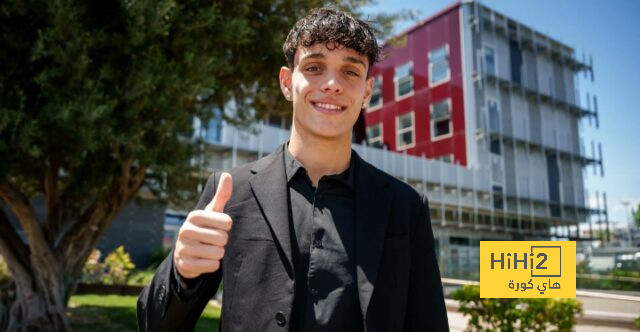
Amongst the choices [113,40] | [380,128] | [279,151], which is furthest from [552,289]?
[380,128]

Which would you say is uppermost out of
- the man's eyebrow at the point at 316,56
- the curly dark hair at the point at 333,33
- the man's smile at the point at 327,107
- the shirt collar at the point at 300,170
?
the curly dark hair at the point at 333,33

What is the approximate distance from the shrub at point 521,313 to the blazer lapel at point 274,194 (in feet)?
22.1

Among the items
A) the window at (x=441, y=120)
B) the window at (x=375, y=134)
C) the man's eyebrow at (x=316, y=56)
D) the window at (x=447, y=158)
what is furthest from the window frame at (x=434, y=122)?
the man's eyebrow at (x=316, y=56)

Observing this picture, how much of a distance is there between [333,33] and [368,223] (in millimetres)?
852

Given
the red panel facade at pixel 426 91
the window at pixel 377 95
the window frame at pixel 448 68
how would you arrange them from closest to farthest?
the red panel facade at pixel 426 91 → the window frame at pixel 448 68 → the window at pixel 377 95

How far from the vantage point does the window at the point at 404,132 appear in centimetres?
2839

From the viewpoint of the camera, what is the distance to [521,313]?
25.1 feet

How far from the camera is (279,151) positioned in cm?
229

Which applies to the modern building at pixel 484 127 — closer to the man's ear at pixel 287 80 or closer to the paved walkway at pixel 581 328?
the paved walkway at pixel 581 328

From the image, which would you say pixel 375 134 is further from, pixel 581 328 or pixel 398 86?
pixel 581 328

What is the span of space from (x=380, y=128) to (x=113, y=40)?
24.5m

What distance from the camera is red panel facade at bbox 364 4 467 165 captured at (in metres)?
25.7

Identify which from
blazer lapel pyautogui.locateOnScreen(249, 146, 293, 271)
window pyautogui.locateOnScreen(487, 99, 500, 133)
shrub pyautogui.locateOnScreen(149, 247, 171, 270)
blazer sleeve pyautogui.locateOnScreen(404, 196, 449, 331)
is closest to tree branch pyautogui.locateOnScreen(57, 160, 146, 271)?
blazer lapel pyautogui.locateOnScreen(249, 146, 293, 271)

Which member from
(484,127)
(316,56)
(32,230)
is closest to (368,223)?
(316,56)
